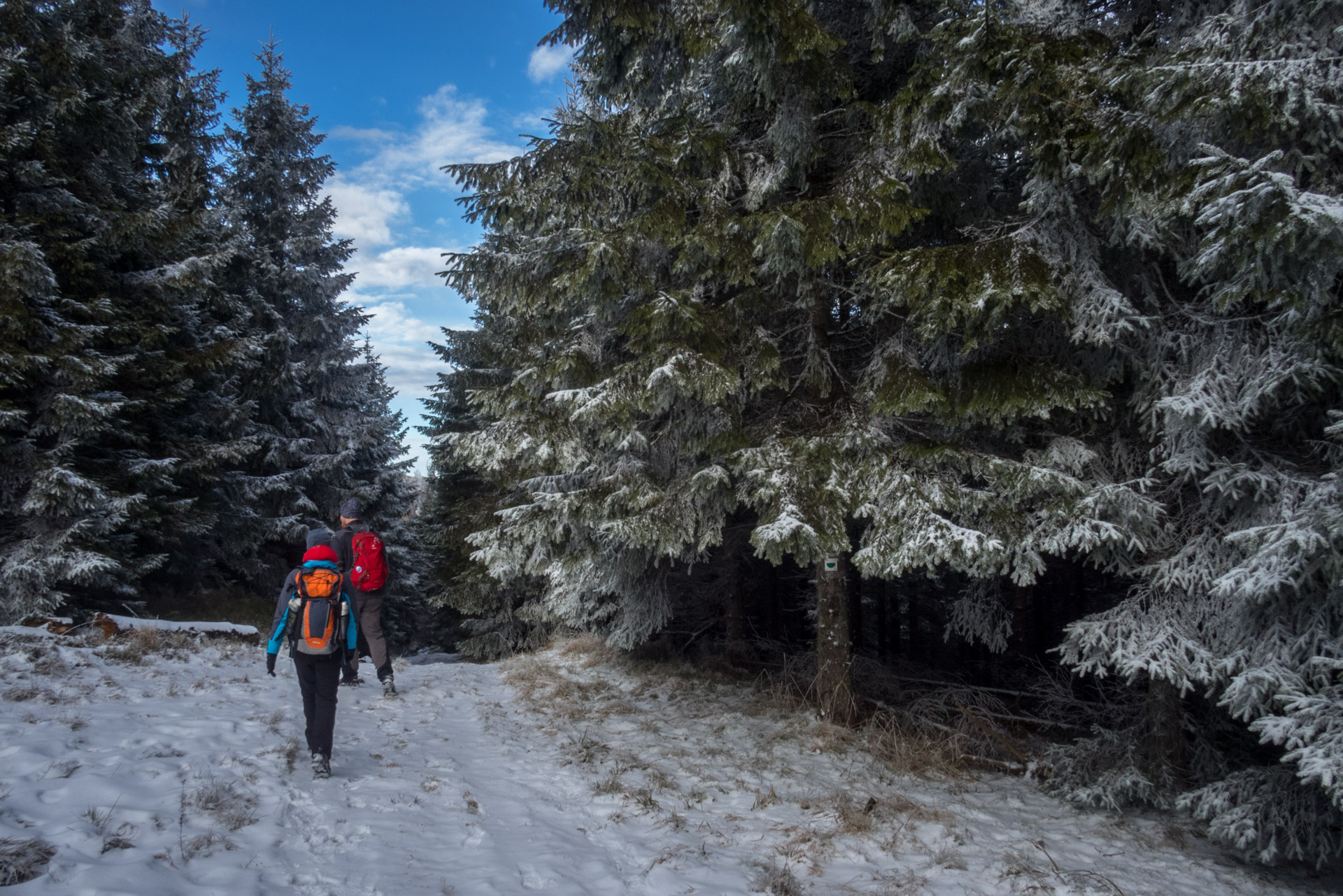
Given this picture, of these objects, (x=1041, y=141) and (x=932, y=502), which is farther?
(x=932, y=502)

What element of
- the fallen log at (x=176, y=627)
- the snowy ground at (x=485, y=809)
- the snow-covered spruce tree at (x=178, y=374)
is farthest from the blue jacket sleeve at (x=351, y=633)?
the snow-covered spruce tree at (x=178, y=374)

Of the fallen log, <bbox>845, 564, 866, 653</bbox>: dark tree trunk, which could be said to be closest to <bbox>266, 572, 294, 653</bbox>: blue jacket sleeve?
the fallen log

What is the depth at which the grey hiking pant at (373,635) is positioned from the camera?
8.11m

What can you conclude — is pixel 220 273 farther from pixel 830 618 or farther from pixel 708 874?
pixel 708 874

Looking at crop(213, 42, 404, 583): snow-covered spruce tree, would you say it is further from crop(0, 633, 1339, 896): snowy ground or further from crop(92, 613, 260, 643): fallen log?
crop(0, 633, 1339, 896): snowy ground

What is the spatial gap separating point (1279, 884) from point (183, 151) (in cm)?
2240

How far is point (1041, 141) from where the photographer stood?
5.29m

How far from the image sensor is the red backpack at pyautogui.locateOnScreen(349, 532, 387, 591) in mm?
7961

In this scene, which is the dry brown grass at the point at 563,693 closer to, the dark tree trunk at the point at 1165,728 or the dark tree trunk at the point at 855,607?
the dark tree trunk at the point at 855,607

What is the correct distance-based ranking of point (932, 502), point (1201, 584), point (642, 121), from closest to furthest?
point (1201, 584) → point (932, 502) → point (642, 121)

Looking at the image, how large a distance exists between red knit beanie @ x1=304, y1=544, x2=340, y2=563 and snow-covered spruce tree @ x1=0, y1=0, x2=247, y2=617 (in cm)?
733

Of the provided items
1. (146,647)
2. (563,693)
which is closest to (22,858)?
(146,647)

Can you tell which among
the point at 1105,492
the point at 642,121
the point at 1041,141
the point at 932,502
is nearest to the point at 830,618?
the point at 932,502

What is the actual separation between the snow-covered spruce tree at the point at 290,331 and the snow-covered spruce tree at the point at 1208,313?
629 inches
